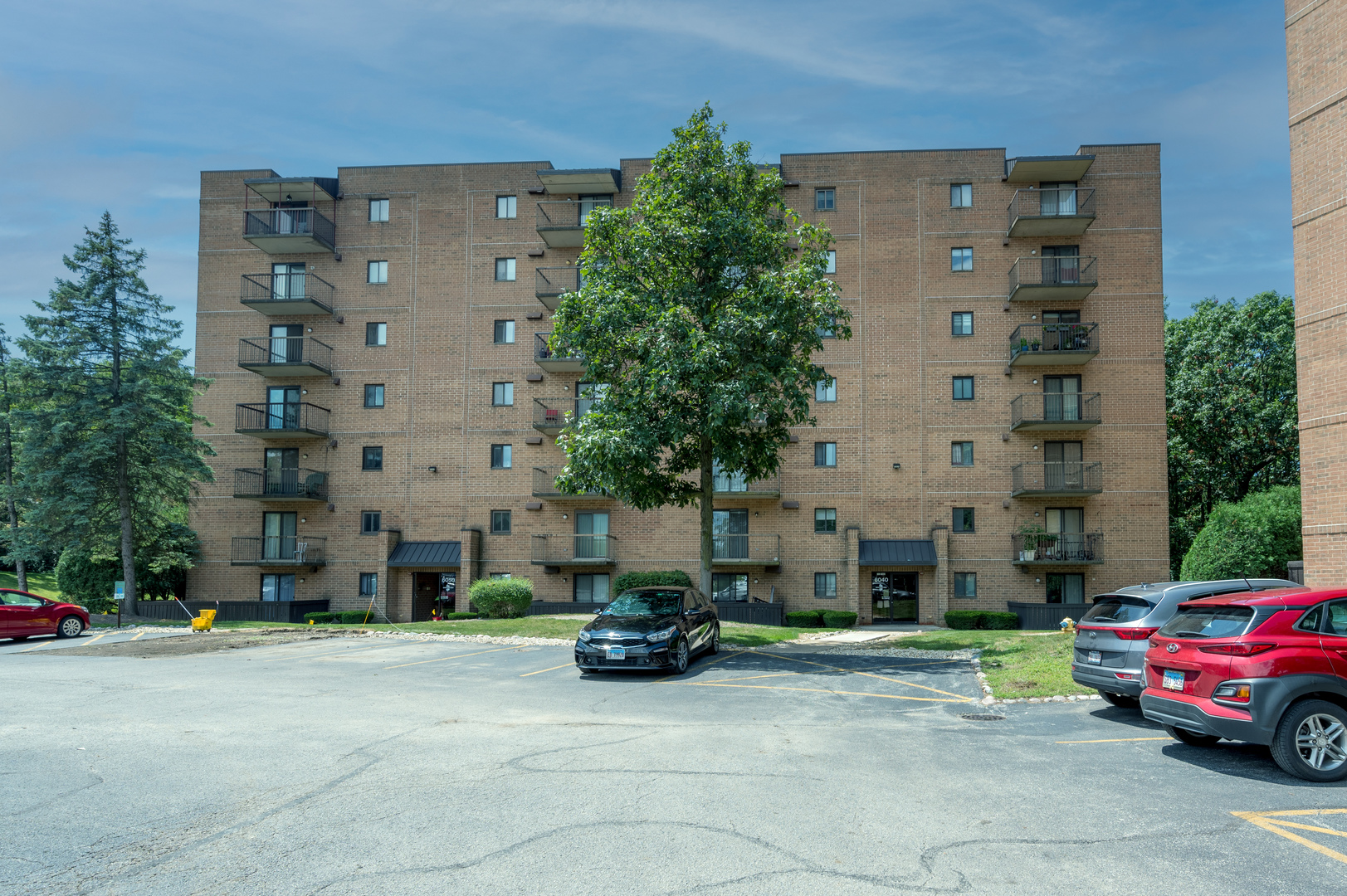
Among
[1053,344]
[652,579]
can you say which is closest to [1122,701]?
[652,579]

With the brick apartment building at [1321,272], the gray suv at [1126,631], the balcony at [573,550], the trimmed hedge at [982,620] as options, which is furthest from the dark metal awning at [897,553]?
the gray suv at [1126,631]

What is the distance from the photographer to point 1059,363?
32.2m

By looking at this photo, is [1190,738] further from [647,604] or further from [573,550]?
[573,550]

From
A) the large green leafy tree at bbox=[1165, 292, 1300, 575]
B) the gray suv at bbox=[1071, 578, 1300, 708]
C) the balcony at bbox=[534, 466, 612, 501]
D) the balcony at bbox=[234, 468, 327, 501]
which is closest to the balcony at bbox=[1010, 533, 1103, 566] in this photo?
the large green leafy tree at bbox=[1165, 292, 1300, 575]

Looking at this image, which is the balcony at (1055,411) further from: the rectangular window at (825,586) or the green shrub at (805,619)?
the green shrub at (805,619)

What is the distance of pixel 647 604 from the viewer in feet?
53.4

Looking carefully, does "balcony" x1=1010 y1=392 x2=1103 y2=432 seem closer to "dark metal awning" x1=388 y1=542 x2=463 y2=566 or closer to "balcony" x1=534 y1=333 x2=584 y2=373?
"balcony" x1=534 y1=333 x2=584 y2=373

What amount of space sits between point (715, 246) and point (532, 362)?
15960mm

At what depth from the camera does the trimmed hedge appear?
96.8ft

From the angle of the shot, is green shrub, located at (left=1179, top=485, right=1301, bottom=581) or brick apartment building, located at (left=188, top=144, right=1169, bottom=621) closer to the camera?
green shrub, located at (left=1179, top=485, right=1301, bottom=581)

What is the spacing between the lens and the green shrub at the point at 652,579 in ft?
98.3


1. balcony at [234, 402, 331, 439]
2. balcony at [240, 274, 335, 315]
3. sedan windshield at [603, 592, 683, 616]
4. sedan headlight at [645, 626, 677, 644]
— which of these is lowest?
sedan headlight at [645, 626, 677, 644]

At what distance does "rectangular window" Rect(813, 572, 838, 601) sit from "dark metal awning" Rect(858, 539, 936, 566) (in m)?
1.34

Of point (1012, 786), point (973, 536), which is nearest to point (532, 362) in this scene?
point (973, 536)
